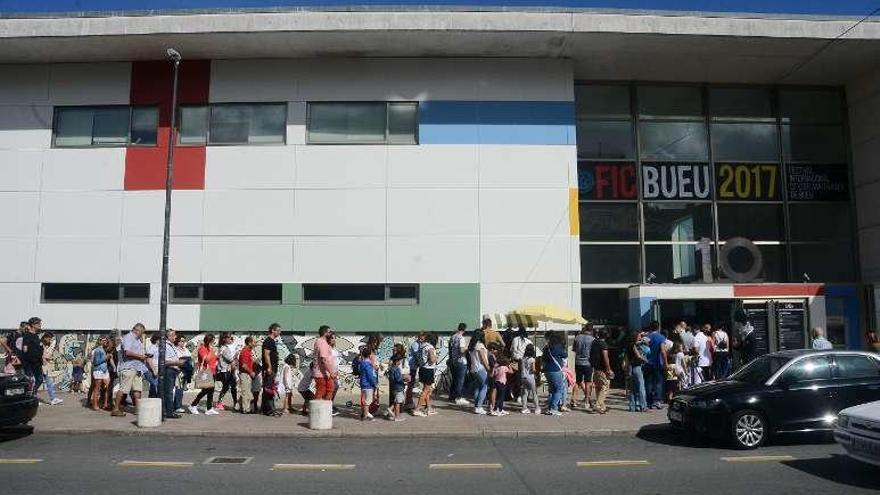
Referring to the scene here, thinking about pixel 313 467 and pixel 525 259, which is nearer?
pixel 313 467

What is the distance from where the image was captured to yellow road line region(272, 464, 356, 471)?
29.4 feet

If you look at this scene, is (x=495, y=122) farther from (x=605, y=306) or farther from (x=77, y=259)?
(x=77, y=259)

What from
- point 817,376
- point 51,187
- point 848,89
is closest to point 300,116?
point 51,187

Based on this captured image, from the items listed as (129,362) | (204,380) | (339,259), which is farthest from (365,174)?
(129,362)

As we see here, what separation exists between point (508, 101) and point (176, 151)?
9.19m

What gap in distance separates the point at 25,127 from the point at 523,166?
1382 centimetres

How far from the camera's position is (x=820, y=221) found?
20.1 m

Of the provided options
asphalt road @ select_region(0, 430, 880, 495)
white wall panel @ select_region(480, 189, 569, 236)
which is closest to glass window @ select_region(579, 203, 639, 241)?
white wall panel @ select_region(480, 189, 569, 236)

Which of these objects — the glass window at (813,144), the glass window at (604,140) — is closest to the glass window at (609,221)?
the glass window at (604,140)

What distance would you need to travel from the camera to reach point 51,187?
18.3 m

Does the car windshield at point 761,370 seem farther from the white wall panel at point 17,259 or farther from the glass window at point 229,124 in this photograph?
the white wall panel at point 17,259

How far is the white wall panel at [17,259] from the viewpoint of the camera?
17922mm

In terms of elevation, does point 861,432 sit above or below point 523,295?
below

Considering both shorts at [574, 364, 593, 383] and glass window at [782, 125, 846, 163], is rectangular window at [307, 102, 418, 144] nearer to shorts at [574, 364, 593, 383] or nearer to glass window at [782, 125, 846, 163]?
shorts at [574, 364, 593, 383]
